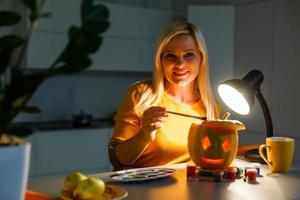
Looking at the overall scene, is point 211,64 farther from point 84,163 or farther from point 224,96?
point 224,96

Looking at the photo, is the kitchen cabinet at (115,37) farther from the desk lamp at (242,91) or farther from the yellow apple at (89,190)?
the yellow apple at (89,190)

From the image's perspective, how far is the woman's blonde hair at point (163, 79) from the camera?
154 cm

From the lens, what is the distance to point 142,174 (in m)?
1.17

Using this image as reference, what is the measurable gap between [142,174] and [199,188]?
171 millimetres

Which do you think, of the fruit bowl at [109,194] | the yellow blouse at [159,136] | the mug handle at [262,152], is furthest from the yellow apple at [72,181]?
the mug handle at [262,152]

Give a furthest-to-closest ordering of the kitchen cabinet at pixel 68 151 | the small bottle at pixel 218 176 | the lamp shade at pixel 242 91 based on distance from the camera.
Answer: the kitchen cabinet at pixel 68 151, the lamp shade at pixel 242 91, the small bottle at pixel 218 176

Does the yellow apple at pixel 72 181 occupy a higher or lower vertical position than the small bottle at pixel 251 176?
higher

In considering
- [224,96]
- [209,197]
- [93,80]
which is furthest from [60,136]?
[209,197]

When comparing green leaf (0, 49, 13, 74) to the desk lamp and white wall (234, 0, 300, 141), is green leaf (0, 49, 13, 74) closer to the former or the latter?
the desk lamp

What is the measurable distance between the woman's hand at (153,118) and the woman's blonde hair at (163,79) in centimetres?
23

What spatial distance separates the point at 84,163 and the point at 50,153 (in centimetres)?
30

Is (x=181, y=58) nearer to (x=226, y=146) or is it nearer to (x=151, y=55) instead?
(x=226, y=146)

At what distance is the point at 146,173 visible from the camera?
118cm

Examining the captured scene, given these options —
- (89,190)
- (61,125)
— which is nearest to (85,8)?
(89,190)
